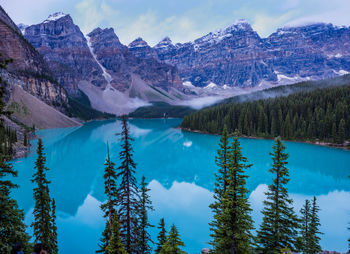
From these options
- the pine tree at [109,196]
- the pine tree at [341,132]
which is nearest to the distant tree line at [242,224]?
the pine tree at [109,196]

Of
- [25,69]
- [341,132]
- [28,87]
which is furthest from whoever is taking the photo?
[25,69]

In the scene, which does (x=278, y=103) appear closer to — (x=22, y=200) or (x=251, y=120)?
(x=251, y=120)

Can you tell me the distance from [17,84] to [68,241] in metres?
127

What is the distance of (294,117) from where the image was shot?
74938mm

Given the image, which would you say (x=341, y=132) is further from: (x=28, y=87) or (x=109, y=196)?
(x=28, y=87)

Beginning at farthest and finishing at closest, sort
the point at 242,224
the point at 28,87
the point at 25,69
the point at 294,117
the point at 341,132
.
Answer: the point at 25,69
the point at 28,87
the point at 294,117
the point at 341,132
the point at 242,224

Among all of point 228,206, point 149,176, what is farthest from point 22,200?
point 228,206

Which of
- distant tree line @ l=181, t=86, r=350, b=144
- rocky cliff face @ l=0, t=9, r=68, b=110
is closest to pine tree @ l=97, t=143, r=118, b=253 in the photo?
distant tree line @ l=181, t=86, r=350, b=144

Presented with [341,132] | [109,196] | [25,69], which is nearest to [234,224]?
[109,196]

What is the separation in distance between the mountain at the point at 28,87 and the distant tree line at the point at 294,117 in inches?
2989

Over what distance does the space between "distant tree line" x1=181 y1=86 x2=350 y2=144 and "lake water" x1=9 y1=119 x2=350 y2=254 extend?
10.0 metres

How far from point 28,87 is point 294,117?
138m

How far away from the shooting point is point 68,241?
19.5m

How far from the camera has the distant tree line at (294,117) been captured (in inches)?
2662
